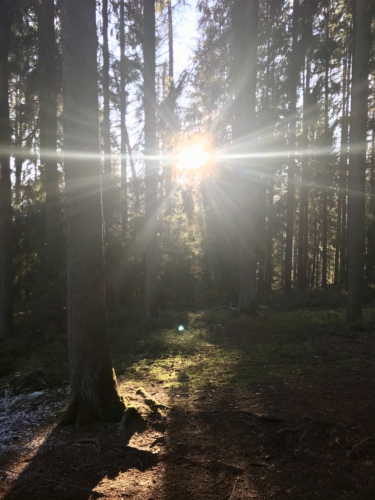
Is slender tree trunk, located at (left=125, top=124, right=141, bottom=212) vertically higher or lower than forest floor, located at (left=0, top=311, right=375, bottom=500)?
higher

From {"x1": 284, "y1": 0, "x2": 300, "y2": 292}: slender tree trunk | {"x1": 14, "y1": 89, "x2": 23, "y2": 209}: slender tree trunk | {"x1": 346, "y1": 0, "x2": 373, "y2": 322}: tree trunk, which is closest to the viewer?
{"x1": 346, "y1": 0, "x2": 373, "y2": 322}: tree trunk

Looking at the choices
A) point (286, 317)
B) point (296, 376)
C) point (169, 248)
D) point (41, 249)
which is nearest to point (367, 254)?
point (286, 317)

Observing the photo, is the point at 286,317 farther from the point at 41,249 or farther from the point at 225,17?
the point at 225,17

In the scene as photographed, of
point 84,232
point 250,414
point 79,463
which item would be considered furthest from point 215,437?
point 84,232

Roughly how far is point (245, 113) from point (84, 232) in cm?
956

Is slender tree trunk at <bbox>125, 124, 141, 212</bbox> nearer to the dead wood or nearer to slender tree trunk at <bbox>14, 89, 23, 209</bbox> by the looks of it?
slender tree trunk at <bbox>14, 89, 23, 209</bbox>

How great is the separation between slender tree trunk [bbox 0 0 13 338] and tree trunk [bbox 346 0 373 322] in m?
10.5

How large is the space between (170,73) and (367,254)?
1284 cm

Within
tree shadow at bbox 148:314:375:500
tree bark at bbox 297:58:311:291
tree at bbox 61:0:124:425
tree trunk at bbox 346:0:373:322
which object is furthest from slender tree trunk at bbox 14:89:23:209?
tree bark at bbox 297:58:311:291

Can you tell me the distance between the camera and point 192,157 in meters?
15.2

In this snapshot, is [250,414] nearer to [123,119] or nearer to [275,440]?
[275,440]

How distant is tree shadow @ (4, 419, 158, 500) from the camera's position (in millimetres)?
3457

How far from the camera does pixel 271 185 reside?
21484 mm

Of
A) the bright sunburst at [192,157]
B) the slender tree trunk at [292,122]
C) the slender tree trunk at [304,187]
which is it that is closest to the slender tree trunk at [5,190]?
the bright sunburst at [192,157]
